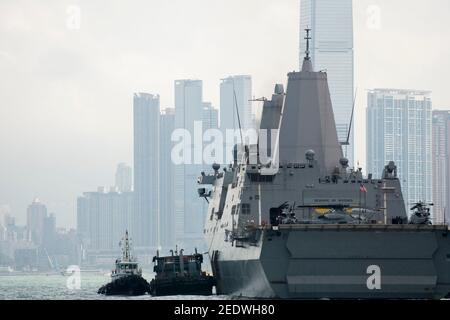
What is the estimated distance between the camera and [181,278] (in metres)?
66.4

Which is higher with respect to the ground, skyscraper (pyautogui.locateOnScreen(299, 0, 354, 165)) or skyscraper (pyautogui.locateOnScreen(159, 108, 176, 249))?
skyscraper (pyautogui.locateOnScreen(299, 0, 354, 165))

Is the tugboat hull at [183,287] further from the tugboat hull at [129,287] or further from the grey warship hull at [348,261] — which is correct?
the grey warship hull at [348,261]

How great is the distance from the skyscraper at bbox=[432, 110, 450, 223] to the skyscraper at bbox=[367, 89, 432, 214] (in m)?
2.09

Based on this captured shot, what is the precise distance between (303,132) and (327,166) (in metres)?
1.97

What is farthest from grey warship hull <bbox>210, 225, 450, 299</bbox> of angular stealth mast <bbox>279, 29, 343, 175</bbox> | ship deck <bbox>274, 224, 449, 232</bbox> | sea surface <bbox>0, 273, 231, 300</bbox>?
angular stealth mast <bbox>279, 29, 343, 175</bbox>

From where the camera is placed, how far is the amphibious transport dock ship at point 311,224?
50.7 meters

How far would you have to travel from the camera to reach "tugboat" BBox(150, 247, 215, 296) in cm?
6550

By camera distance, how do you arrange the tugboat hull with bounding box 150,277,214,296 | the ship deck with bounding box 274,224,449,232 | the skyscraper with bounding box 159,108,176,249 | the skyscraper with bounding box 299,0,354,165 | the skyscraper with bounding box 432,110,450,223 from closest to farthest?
the ship deck with bounding box 274,224,449,232
the tugboat hull with bounding box 150,277,214,296
the skyscraper with bounding box 432,110,450,223
the skyscraper with bounding box 299,0,354,165
the skyscraper with bounding box 159,108,176,249

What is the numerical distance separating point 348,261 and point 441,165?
84.9m

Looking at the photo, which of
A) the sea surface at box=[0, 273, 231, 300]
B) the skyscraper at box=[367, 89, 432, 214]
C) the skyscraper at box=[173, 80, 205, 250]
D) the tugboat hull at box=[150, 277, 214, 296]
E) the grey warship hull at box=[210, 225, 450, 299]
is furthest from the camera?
the skyscraper at box=[173, 80, 205, 250]

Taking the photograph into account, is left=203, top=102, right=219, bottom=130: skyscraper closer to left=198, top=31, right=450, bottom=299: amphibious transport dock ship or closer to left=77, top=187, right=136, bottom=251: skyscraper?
left=77, top=187, right=136, bottom=251: skyscraper

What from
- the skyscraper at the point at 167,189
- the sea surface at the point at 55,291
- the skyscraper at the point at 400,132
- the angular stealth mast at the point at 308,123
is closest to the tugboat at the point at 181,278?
the sea surface at the point at 55,291

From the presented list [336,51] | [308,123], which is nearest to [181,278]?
[308,123]

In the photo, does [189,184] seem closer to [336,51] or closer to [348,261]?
[336,51]
